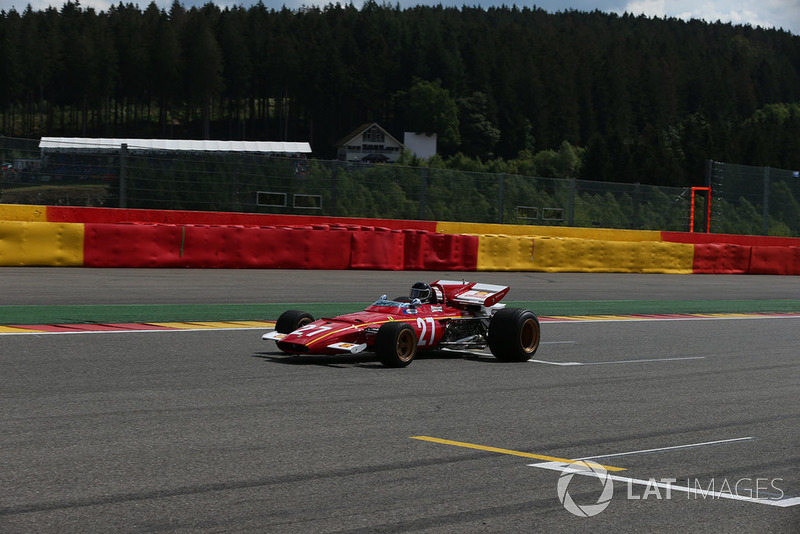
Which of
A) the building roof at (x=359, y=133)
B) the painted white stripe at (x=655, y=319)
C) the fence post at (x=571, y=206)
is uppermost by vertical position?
the building roof at (x=359, y=133)

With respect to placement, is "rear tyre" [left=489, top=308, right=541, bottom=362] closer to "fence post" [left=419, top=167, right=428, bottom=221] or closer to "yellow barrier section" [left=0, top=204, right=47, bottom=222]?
"yellow barrier section" [left=0, top=204, right=47, bottom=222]

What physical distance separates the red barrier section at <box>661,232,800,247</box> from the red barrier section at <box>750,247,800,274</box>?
1.69 meters

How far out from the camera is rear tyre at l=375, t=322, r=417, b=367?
10.1 m

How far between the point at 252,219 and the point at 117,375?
14373mm

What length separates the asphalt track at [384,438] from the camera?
196 inches

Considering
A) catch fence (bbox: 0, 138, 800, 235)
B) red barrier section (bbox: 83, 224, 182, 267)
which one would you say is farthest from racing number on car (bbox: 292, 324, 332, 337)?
catch fence (bbox: 0, 138, 800, 235)

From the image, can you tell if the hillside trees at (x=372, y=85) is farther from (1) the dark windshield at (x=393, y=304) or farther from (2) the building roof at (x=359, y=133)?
Result: (1) the dark windshield at (x=393, y=304)

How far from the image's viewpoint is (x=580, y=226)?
28953 mm

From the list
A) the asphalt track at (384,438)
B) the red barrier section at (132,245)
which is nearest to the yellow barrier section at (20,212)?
the red barrier section at (132,245)

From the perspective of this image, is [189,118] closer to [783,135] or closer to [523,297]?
[783,135]

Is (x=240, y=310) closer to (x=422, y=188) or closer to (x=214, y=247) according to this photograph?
(x=214, y=247)

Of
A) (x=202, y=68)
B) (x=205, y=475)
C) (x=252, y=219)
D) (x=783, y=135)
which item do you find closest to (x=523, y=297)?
(x=252, y=219)

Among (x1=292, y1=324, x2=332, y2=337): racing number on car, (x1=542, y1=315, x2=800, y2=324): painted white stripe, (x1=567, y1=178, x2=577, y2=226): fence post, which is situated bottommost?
(x1=542, y1=315, x2=800, y2=324): painted white stripe

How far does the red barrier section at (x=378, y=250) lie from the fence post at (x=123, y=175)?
4.91m
